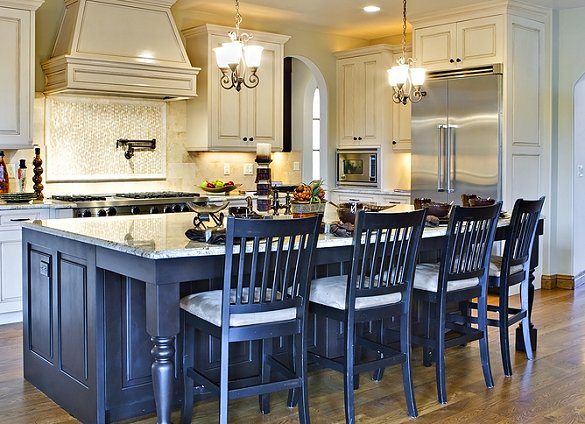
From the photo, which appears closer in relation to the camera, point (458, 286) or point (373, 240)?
point (373, 240)

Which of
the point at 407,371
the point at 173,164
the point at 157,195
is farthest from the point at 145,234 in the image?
the point at 173,164

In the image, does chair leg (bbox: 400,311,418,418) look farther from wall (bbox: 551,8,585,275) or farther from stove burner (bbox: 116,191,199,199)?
wall (bbox: 551,8,585,275)

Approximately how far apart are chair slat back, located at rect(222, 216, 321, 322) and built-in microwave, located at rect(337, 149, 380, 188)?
454 centimetres

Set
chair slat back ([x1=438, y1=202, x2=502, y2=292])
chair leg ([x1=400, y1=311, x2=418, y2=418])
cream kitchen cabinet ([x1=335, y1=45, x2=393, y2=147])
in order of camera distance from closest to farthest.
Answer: chair leg ([x1=400, y1=311, x2=418, y2=418]), chair slat back ([x1=438, y1=202, x2=502, y2=292]), cream kitchen cabinet ([x1=335, y1=45, x2=393, y2=147])

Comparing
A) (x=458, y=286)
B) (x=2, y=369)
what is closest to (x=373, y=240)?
(x=458, y=286)

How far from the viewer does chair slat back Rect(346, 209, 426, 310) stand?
3186 millimetres

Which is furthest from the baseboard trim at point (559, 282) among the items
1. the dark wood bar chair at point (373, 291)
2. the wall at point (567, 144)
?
the dark wood bar chair at point (373, 291)

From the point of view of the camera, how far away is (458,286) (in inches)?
151

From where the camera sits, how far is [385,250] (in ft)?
10.8

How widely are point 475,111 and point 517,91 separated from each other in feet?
1.36

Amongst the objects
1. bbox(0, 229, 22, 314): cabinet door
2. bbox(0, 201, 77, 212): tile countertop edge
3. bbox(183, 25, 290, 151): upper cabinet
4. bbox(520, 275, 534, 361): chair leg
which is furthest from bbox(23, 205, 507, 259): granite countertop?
bbox(183, 25, 290, 151): upper cabinet

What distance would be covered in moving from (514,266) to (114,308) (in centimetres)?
230

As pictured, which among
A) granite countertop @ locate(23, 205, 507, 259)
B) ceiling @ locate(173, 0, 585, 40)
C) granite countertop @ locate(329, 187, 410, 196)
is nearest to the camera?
granite countertop @ locate(23, 205, 507, 259)

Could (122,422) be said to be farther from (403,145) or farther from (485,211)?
(403,145)
